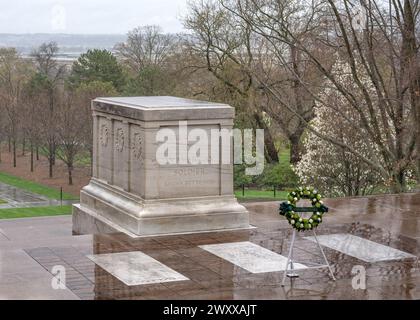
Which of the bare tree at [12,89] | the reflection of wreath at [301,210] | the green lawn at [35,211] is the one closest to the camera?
the reflection of wreath at [301,210]

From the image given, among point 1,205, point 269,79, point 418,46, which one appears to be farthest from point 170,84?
point 418,46

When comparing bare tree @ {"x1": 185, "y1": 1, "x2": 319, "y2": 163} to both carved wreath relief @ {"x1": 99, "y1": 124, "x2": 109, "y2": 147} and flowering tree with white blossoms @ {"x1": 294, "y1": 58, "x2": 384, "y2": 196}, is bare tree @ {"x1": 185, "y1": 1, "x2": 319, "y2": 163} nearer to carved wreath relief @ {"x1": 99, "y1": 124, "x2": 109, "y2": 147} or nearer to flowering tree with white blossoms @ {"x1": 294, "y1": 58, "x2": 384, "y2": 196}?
flowering tree with white blossoms @ {"x1": 294, "y1": 58, "x2": 384, "y2": 196}

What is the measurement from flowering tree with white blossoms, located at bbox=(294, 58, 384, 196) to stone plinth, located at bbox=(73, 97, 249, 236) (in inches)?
441

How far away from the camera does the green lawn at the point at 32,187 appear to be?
45956mm

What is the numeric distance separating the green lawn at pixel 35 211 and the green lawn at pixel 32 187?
5948 mm

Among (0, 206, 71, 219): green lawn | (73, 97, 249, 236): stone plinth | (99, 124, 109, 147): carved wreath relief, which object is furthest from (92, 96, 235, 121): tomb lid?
(0, 206, 71, 219): green lawn

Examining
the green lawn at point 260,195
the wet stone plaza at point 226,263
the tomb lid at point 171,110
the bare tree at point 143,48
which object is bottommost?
the green lawn at point 260,195

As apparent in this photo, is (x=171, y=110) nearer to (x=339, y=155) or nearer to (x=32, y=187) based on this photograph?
(x=339, y=155)

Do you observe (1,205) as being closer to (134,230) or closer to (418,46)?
(418,46)

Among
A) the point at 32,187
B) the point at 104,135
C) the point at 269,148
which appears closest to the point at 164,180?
the point at 104,135

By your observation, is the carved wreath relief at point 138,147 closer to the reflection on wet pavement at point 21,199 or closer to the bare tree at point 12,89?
the reflection on wet pavement at point 21,199

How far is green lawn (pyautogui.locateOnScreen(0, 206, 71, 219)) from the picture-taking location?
117 feet

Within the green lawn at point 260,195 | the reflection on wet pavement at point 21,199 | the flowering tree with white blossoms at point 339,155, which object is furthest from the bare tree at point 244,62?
the reflection on wet pavement at point 21,199

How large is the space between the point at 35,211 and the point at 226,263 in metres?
28.5
